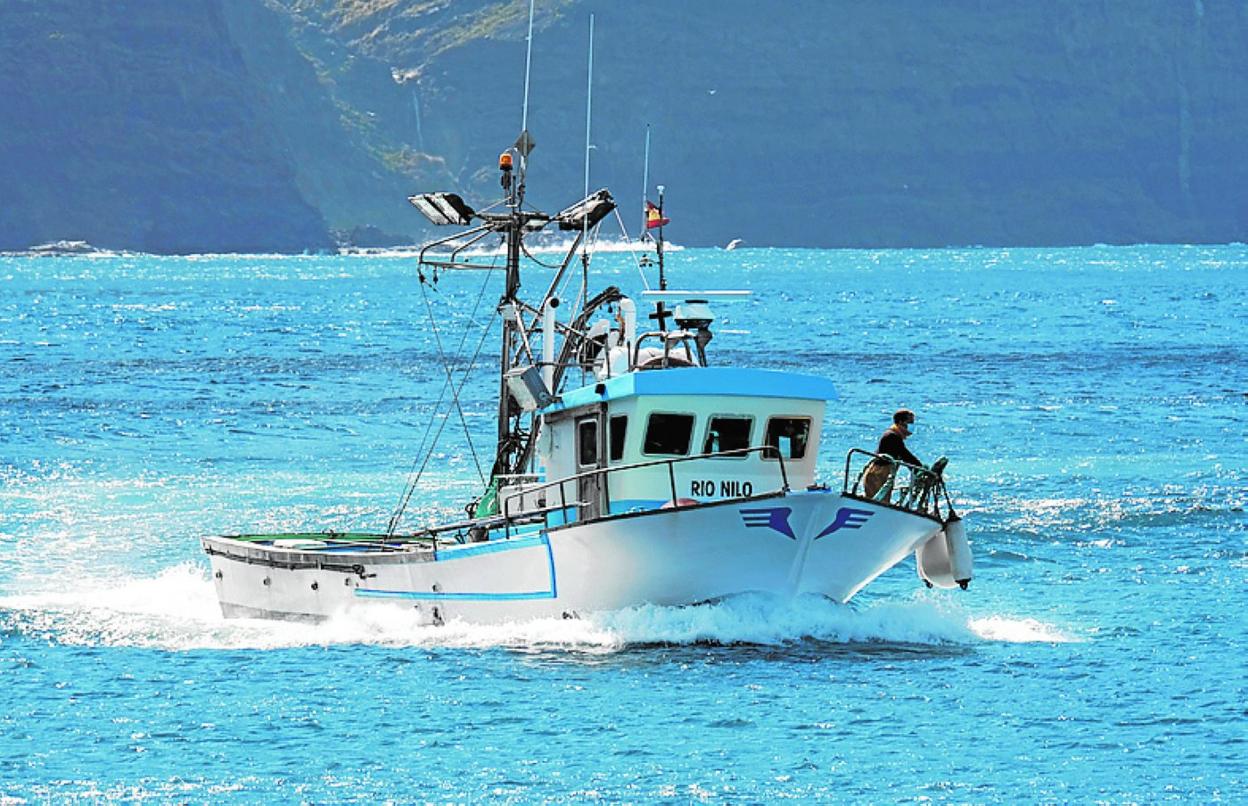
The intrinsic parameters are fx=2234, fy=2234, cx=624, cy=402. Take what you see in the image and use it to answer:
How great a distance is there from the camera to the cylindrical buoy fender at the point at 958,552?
30672 millimetres

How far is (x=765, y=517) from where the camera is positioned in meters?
29.2

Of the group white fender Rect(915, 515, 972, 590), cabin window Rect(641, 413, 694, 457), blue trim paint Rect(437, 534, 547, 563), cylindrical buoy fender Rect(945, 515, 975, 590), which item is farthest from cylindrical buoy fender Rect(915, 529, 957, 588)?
blue trim paint Rect(437, 534, 547, 563)

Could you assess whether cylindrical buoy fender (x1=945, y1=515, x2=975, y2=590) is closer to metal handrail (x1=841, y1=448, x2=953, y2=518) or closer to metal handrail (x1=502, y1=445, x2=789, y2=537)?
metal handrail (x1=841, y1=448, x2=953, y2=518)

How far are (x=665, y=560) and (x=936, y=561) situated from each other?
4210 mm

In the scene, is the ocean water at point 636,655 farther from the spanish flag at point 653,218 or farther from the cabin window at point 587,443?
the spanish flag at point 653,218

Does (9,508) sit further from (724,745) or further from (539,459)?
(724,745)

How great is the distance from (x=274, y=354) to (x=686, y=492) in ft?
250

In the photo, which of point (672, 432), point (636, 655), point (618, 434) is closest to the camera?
point (636, 655)

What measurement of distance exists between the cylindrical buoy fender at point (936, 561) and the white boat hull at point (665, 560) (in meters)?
0.15

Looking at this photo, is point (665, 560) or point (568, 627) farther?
point (568, 627)

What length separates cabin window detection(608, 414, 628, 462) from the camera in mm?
30786

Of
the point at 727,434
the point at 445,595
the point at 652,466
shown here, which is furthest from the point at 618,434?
the point at 445,595

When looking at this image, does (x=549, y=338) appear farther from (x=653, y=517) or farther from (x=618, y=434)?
(x=653, y=517)

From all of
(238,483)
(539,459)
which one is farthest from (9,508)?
(539,459)
